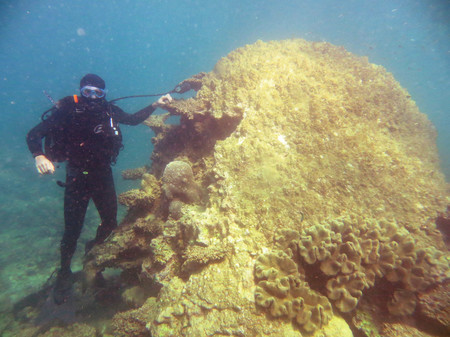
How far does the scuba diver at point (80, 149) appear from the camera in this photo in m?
5.09

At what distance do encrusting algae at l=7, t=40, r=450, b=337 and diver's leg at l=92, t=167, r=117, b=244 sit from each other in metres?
0.80

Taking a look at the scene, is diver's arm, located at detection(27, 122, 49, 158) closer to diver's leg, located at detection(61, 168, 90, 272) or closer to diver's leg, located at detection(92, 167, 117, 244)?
diver's leg, located at detection(61, 168, 90, 272)

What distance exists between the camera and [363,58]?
29.2 feet

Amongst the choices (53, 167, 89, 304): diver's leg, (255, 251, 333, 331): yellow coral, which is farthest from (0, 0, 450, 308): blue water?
(255, 251, 333, 331): yellow coral

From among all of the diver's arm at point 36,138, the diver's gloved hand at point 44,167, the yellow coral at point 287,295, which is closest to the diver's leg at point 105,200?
the diver's gloved hand at point 44,167

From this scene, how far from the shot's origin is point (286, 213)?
3.62 meters

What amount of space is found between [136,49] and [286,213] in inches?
7586

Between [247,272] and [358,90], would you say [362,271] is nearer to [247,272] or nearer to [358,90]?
[247,272]

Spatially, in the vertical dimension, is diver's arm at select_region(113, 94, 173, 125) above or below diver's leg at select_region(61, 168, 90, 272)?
above

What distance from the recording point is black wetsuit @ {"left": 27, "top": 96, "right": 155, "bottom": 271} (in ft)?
16.8

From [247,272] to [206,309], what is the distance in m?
0.69

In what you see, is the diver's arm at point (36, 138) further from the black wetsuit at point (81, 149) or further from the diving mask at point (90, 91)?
the diving mask at point (90, 91)

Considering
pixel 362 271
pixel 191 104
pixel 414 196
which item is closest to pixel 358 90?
pixel 414 196

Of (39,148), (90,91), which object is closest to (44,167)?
(39,148)
